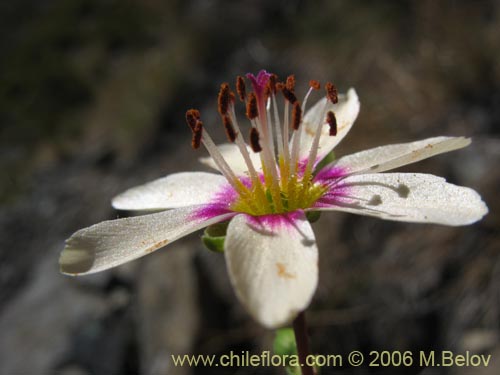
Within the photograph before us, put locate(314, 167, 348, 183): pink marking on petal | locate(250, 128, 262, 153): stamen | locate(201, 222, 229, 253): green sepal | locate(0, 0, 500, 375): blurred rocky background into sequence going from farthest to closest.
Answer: locate(0, 0, 500, 375): blurred rocky background
locate(314, 167, 348, 183): pink marking on petal
locate(250, 128, 262, 153): stamen
locate(201, 222, 229, 253): green sepal

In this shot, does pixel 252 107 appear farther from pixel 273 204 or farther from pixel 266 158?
pixel 273 204

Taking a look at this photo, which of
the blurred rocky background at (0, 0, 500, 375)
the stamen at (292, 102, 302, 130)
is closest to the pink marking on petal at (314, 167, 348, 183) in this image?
the stamen at (292, 102, 302, 130)

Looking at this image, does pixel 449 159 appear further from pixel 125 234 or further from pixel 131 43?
pixel 131 43

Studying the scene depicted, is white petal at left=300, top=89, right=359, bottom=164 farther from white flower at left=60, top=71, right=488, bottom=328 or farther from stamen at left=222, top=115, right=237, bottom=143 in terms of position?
stamen at left=222, top=115, right=237, bottom=143

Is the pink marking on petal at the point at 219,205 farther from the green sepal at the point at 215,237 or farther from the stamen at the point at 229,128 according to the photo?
the stamen at the point at 229,128

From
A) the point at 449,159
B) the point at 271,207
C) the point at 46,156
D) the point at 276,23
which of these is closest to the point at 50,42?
the point at 46,156

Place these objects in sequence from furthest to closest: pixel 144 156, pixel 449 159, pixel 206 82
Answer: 1. pixel 206 82
2. pixel 144 156
3. pixel 449 159

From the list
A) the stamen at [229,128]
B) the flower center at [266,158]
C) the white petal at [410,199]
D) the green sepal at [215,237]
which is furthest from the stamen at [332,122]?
the green sepal at [215,237]
